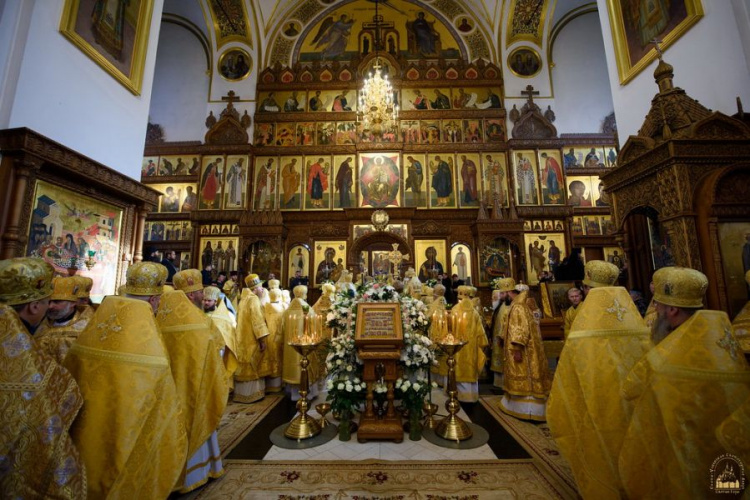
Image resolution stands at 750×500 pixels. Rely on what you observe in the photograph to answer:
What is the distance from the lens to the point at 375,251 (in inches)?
489

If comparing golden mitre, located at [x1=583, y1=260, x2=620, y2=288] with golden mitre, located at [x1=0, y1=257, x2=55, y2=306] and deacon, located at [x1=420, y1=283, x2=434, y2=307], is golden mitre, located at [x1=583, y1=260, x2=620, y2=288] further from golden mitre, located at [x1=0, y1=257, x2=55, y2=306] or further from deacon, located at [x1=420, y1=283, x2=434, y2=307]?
deacon, located at [x1=420, y1=283, x2=434, y2=307]

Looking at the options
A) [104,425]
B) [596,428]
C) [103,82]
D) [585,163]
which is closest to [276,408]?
[104,425]

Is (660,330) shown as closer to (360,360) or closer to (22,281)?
(360,360)

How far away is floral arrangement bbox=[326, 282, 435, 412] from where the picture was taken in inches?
151

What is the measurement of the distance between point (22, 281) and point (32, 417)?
2.18 ft

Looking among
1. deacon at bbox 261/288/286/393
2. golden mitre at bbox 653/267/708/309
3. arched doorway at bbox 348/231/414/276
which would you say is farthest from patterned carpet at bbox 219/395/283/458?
arched doorway at bbox 348/231/414/276

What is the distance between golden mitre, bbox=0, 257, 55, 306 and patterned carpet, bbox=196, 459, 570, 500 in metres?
2.21

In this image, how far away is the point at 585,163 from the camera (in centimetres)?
1359

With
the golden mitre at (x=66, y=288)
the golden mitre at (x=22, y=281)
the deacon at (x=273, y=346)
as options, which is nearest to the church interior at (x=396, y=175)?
the deacon at (x=273, y=346)

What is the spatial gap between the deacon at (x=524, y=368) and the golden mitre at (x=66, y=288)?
490cm

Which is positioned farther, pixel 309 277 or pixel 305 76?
pixel 305 76

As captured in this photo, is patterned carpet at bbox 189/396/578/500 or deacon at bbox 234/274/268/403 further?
deacon at bbox 234/274/268/403

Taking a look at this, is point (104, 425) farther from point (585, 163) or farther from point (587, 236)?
point (585, 163)

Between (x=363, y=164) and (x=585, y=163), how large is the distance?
9296mm
